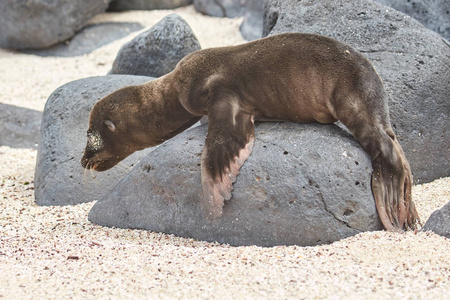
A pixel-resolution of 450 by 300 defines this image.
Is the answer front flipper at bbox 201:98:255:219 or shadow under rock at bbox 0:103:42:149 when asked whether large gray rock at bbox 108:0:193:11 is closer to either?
shadow under rock at bbox 0:103:42:149

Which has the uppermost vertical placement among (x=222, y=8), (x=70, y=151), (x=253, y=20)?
(x=70, y=151)

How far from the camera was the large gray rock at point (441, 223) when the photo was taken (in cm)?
430

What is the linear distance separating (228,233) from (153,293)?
4.84ft

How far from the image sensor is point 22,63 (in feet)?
44.5

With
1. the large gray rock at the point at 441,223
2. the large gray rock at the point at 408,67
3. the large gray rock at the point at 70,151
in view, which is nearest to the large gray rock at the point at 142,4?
the large gray rock at the point at 70,151

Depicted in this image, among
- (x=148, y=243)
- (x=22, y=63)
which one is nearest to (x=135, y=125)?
(x=148, y=243)

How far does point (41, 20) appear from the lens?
541 inches

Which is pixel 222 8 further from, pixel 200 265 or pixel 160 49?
pixel 200 265

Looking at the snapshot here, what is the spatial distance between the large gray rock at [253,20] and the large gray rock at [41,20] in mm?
3498

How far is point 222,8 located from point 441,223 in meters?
12.0

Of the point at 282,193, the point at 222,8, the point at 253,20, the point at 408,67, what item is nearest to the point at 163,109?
the point at 282,193

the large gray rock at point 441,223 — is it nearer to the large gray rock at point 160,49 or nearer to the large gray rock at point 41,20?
the large gray rock at point 160,49

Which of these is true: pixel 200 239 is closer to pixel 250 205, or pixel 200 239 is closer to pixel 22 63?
pixel 250 205

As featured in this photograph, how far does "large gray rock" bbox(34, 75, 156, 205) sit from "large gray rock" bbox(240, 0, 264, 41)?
6417 millimetres
